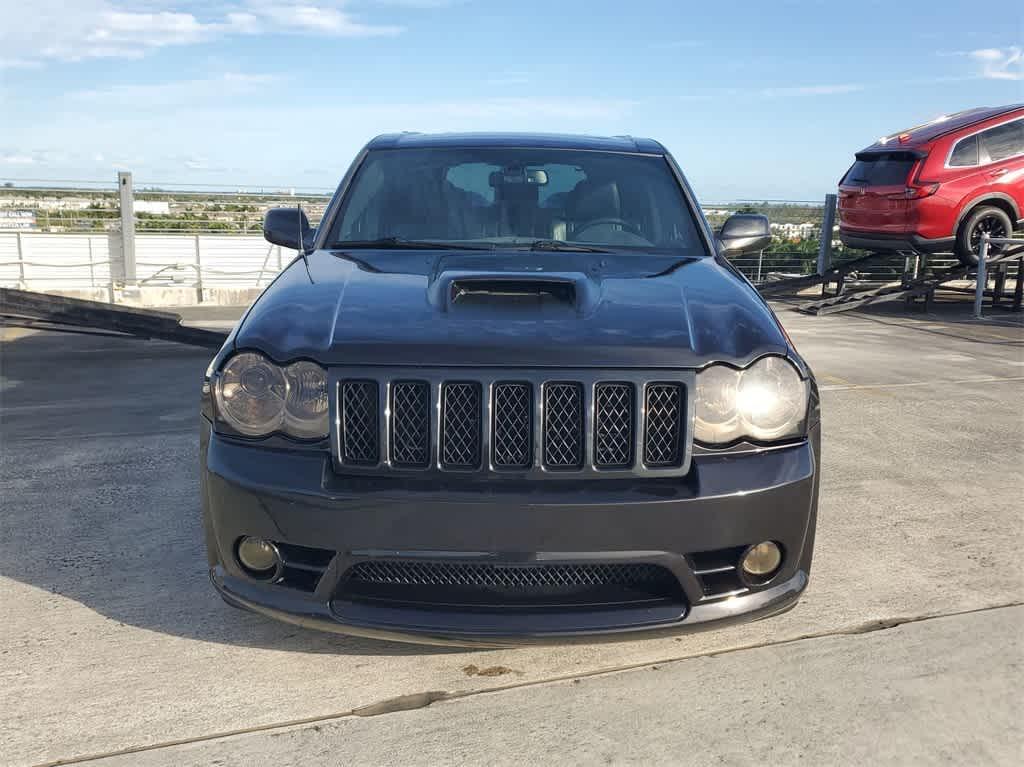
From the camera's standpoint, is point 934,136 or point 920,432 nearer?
point 920,432

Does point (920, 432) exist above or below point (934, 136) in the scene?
below

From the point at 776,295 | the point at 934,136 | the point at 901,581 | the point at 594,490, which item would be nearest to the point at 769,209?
the point at 776,295

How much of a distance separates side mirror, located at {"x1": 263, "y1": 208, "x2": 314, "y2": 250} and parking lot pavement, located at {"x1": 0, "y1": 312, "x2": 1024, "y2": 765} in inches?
50.3

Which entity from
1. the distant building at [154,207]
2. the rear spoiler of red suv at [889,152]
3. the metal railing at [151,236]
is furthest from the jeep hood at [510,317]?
the distant building at [154,207]

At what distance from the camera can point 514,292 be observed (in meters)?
2.73

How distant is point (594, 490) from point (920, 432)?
3916 millimetres

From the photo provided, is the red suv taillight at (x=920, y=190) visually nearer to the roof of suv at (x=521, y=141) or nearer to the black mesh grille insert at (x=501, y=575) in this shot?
the roof of suv at (x=521, y=141)

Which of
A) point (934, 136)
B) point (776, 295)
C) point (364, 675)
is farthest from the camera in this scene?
point (776, 295)

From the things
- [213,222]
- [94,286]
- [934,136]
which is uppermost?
[934,136]

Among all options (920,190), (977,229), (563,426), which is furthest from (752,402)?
(977,229)

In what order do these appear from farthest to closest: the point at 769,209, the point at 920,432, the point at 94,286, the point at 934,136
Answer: the point at 769,209
the point at 94,286
the point at 934,136
the point at 920,432

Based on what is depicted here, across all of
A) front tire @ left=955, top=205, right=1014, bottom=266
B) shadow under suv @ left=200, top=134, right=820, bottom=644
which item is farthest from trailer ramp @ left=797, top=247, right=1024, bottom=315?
shadow under suv @ left=200, top=134, right=820, bottom=644

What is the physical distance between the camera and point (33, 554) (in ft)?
11.0

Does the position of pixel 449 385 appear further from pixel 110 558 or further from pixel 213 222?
pixel 213 222
